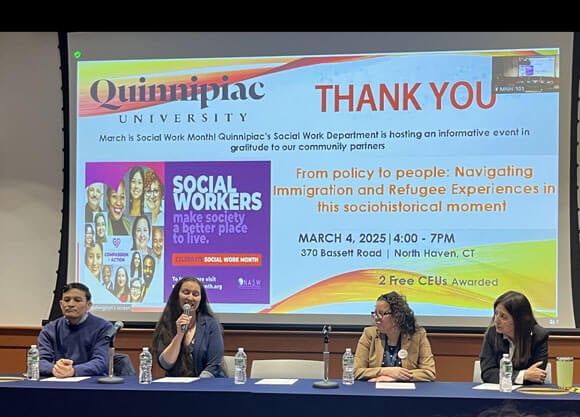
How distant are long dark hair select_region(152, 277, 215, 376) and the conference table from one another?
1.97 feet

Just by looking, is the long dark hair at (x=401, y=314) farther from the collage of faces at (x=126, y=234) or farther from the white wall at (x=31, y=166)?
the white wall at (x=31, y=166)

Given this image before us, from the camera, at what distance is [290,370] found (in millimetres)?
4090

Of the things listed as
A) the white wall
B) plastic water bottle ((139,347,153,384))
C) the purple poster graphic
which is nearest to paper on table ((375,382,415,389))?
plastic water bottle ((139,347,153,384))

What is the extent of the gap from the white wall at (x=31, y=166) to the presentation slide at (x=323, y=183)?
0.59ft

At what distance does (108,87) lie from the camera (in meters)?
5.14

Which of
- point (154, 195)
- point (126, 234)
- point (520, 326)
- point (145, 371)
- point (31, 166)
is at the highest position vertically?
point (31, 166)

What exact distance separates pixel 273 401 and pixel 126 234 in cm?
220

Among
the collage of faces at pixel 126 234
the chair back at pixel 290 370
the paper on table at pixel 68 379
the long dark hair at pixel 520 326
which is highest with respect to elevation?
the collage of faces at pixel 126 234

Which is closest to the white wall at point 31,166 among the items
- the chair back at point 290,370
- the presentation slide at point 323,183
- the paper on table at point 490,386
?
the presentation slide at point 323,183

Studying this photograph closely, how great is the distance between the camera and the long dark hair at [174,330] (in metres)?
4.02

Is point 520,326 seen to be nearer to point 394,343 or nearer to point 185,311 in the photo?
point 394,343

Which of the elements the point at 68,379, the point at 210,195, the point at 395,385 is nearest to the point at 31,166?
the point at 210,195
